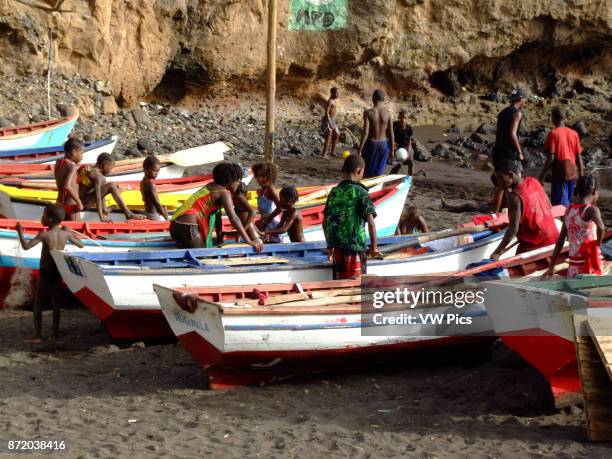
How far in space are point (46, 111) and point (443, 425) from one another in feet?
48.9

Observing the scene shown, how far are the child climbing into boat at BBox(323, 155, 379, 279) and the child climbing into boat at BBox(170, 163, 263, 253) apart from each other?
43.4 inches

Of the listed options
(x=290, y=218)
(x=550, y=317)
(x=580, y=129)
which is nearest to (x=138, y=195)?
(x=290, y=218)

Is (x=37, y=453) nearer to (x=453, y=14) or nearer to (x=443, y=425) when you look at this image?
(x=443, y=425)

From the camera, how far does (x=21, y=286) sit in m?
10.2

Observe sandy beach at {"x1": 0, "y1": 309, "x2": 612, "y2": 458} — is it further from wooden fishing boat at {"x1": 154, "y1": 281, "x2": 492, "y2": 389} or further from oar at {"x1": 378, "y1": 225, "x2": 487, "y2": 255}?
oar at {"x1": 378, "y1": 225, "x2": 487, "y2": 255}

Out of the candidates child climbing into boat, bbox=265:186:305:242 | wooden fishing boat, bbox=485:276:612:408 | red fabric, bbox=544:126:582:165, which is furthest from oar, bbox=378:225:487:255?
wooden fishing boat, bbox=485:276:612:408

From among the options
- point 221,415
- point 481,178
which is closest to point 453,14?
point 481,178

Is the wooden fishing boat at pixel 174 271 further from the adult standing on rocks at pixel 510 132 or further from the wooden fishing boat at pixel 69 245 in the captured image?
the adult standing on rocks at pixel 510 132

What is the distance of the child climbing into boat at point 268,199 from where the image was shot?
9.98 meters

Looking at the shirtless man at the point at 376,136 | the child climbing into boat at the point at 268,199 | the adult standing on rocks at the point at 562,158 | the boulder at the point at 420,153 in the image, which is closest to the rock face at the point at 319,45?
the boulder at the point at 420,153

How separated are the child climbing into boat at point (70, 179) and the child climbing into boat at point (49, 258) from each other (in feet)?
5.26

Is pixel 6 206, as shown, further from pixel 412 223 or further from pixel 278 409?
pixel 278 409

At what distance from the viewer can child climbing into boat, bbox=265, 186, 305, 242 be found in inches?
383

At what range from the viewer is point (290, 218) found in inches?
390
